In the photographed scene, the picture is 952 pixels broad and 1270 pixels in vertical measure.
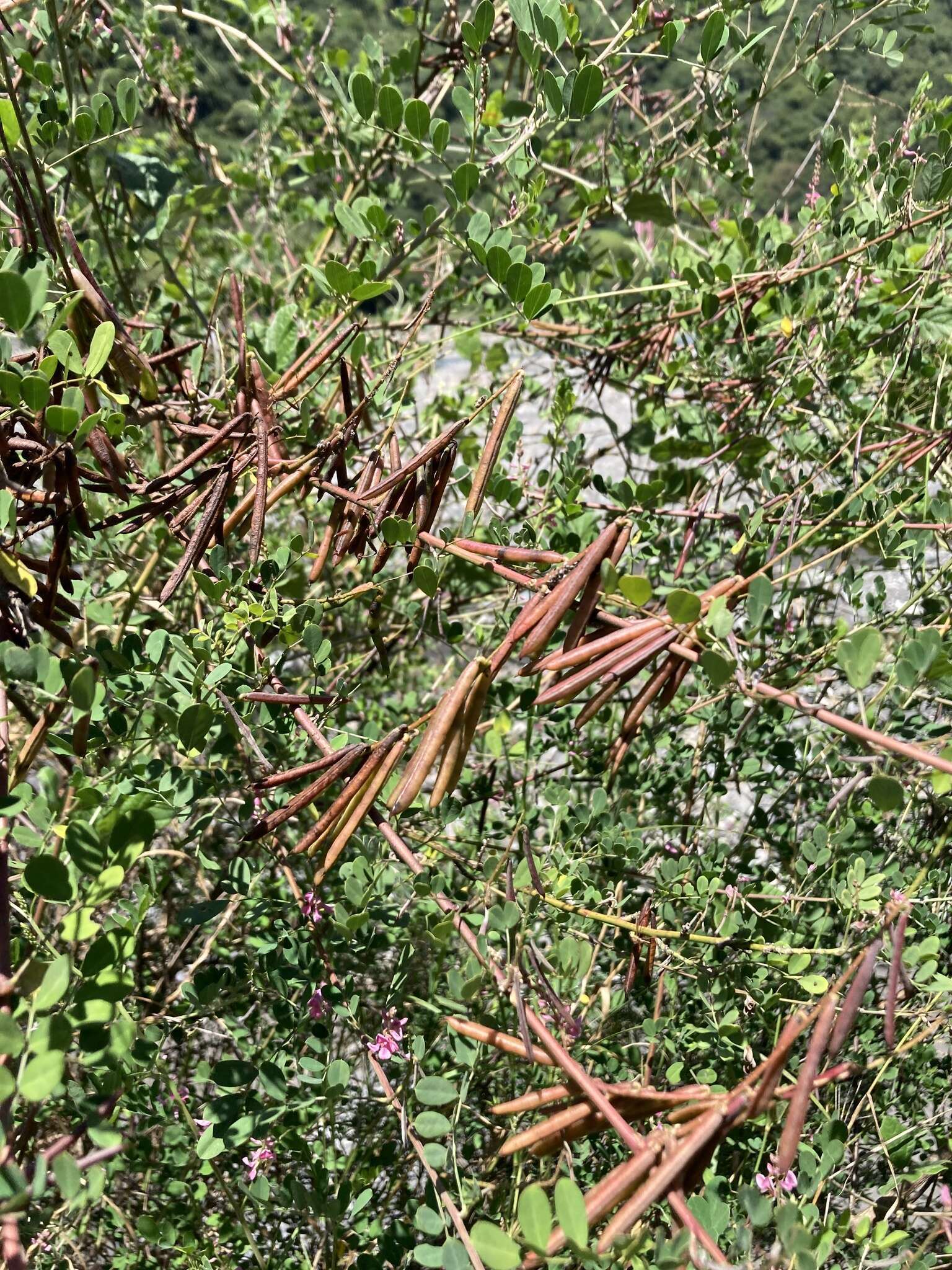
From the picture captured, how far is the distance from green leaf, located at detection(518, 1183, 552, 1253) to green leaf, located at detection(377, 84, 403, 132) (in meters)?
0.78

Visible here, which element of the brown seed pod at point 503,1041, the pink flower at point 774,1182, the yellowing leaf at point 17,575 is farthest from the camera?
the pink flower at point 774,1182

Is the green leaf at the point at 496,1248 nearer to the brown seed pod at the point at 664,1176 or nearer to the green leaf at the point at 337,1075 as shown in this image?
the brown seed pod at the point at 664,1176

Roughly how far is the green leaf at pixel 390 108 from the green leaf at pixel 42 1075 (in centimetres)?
73

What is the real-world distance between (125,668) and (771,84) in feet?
3.19

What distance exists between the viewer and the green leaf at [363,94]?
0.81 meters

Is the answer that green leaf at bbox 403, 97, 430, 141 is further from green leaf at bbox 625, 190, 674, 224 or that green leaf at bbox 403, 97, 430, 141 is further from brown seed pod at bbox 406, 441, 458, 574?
green leaf at bbox 625, 190, 674, 224

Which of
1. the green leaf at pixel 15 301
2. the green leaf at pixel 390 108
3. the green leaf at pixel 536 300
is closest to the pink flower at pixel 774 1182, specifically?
the green leaf at pixel 536 300

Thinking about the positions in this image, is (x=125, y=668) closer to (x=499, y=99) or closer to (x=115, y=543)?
(x=115, y=543)

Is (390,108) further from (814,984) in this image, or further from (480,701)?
(814,984)

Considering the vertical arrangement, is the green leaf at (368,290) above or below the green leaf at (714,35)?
below

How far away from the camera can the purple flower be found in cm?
83

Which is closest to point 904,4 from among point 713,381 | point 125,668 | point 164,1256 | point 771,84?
point 771,84

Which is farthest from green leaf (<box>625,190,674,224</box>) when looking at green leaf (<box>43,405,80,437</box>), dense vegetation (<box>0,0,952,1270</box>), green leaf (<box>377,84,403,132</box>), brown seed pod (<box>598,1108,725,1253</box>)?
brown seed pod (<box>598,1108,725,1253</box>)

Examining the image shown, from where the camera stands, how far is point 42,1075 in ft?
1.44
